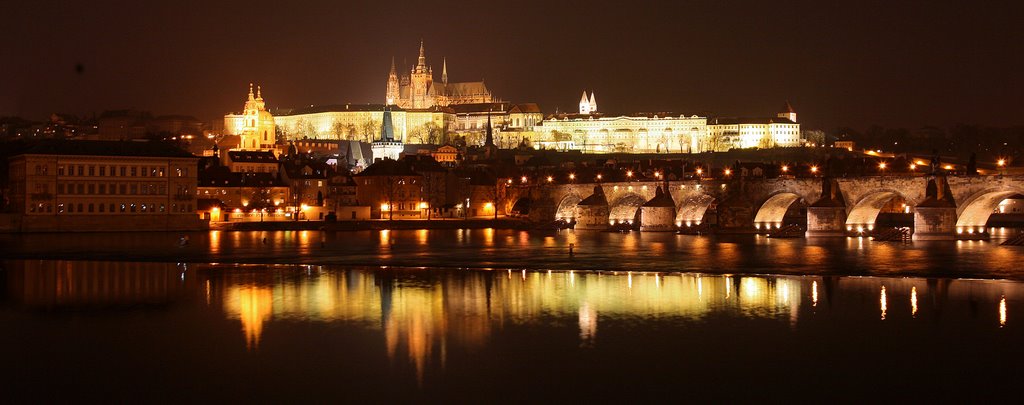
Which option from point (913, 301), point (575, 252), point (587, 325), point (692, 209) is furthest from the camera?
point (692, 209)

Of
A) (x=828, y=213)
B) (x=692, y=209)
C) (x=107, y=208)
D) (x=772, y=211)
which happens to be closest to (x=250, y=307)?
(x=828, y=213)

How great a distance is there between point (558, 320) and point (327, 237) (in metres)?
38.6

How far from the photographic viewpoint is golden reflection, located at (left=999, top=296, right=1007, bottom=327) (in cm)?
2562

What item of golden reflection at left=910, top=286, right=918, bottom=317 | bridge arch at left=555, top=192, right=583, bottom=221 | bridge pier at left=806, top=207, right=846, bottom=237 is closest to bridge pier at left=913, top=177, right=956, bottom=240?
bridge pier at left=806, top=207, right=846, bottom=237

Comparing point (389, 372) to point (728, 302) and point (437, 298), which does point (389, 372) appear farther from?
point (728, 302)

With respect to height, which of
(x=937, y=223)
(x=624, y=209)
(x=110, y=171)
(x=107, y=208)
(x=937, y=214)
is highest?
(x=110, y=171)

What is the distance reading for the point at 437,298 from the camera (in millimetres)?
30938

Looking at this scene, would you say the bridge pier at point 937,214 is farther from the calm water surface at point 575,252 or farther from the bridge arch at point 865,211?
the bridge arch at point 865,211

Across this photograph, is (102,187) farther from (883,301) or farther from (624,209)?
(883,301)

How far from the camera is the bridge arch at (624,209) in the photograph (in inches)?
3049

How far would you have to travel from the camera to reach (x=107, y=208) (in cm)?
6550

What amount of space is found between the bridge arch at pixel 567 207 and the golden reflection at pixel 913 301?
172 feet

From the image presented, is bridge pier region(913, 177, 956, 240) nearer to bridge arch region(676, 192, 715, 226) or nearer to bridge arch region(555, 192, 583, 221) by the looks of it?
bridge arch region(676, 192, 715, 226)

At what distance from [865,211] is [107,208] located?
151 feet
